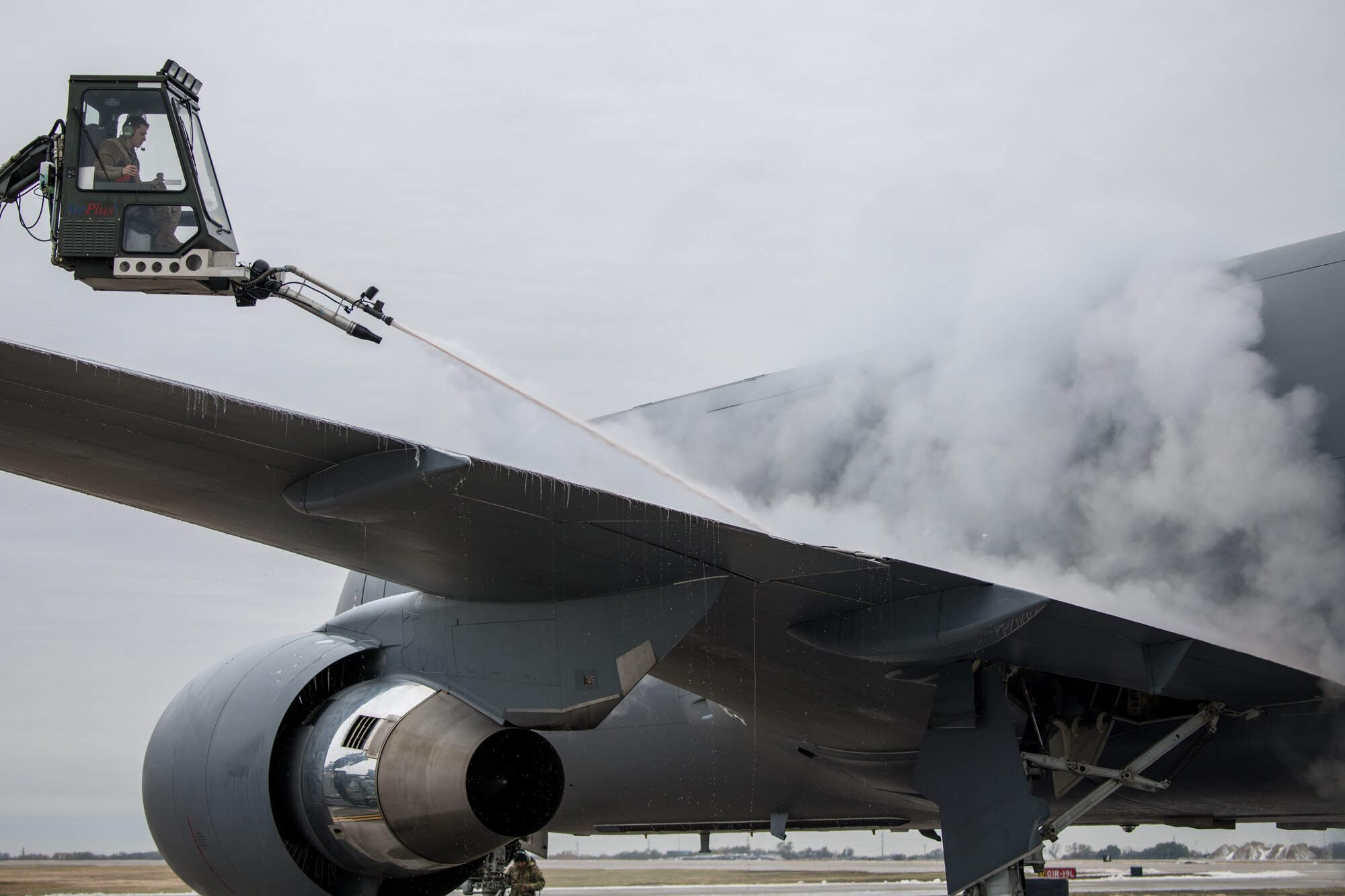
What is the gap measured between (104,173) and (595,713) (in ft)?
16.1

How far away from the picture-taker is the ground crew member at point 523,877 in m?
13.2

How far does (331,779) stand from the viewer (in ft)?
23.8

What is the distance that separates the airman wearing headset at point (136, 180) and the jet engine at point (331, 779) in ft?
9.69

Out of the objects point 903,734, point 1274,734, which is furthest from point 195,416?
point 1274,734

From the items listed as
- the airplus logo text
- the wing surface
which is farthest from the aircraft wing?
the airplus logo text

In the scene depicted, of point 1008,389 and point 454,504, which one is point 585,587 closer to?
point 454,504

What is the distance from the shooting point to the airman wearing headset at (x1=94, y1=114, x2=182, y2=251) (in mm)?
7840

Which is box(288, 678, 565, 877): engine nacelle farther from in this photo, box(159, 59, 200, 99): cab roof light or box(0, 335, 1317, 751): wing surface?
box(159, 59, 200, 99): cab roof light

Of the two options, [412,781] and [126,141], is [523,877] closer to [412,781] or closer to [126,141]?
[412,781]

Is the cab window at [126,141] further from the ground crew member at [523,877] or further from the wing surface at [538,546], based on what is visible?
the ground crew member at [523,877]

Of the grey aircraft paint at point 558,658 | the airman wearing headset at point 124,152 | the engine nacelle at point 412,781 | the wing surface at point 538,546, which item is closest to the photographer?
the wing surface at point 538,546

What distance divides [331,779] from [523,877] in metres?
6.68

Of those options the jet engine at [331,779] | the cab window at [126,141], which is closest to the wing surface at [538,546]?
the jet engine at [331,779]

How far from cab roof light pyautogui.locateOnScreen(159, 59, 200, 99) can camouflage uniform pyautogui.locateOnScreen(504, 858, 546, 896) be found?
29.3 ft
